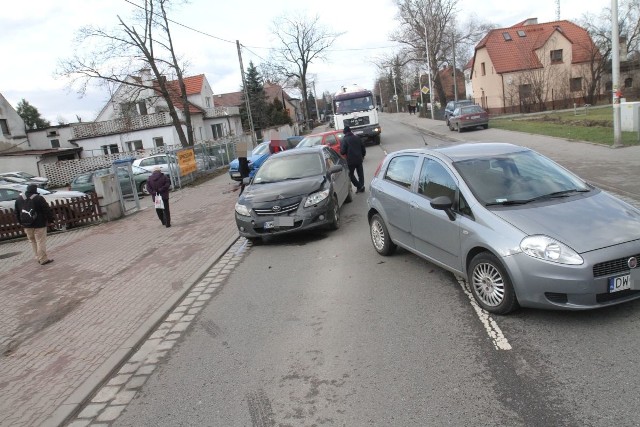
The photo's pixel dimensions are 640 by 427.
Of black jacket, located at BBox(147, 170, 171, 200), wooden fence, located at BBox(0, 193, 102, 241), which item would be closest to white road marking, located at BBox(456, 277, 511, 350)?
black jacket, located at BBox(147, 170, 171, 200)

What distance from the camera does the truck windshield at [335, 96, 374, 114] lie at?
2889 centimetres

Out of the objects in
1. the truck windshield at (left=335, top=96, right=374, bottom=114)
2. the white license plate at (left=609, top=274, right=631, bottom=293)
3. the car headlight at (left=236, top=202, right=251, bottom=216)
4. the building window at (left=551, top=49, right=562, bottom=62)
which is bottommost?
the white license plate at (left=609, top=274, right=631, bottom=293)

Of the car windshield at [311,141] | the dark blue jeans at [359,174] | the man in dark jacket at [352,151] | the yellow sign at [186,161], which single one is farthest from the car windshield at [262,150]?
the man in dark jacket at [352,151]

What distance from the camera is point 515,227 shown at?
459 centimetres

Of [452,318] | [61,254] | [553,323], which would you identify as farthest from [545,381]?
[61,254]

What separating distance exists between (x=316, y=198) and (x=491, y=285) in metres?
4.64

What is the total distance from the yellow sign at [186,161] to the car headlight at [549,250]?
19.9 meters

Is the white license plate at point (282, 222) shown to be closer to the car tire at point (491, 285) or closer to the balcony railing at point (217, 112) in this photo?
the car tire at point (491, 285)

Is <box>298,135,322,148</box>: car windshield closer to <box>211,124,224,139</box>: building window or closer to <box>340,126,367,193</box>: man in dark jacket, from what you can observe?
<box>340,126,367,193</box>: man in dark jacket

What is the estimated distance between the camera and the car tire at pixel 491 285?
462cm

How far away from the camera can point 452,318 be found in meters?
4.93

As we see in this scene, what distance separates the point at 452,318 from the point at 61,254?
9453 mm

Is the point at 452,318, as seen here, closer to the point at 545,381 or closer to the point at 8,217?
the point at 545,381

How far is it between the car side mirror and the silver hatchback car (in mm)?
10
